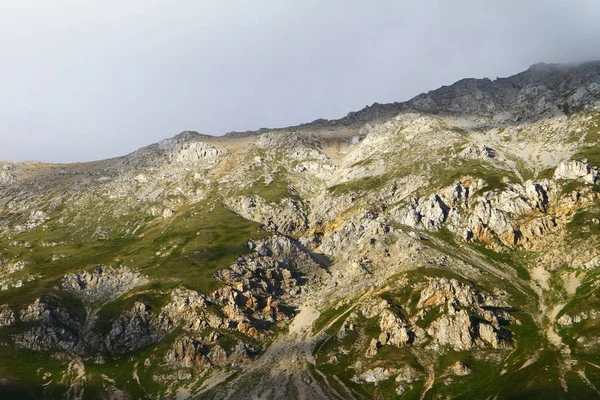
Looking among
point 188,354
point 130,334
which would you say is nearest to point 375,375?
point 188,354

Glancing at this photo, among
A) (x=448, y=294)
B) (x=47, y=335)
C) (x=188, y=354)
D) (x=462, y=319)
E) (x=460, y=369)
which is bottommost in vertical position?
(x=460, y=369)

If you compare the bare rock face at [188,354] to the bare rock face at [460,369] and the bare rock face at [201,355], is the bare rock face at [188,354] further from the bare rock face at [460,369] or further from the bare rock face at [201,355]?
the bare rock face at [460,369]

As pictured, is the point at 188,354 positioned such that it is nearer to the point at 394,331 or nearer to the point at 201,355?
the point at 201,355

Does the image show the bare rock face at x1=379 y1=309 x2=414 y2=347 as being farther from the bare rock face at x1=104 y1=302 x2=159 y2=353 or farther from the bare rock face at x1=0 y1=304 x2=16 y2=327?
the bare rock face at x1=0 y1=304 x2=16 y2=327

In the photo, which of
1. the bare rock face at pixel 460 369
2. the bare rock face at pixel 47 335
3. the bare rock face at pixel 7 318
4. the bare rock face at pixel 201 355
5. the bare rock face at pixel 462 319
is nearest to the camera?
the bare rock face at pixel 460 369

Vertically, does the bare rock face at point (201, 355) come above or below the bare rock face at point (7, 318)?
below

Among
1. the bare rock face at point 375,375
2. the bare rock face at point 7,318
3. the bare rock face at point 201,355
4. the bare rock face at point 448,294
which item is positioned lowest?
the bare rock face at point 375,375

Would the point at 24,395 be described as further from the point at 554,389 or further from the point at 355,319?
the point at 554,389

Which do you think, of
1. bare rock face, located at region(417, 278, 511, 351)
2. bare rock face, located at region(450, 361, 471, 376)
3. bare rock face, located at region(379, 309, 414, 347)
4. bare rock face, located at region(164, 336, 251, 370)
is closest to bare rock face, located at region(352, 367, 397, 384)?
bare rock face, located at region(379, 309, 414, 347)

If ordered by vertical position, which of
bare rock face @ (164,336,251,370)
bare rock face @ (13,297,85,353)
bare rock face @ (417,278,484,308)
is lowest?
bare rock face @ (164,336,251,370)

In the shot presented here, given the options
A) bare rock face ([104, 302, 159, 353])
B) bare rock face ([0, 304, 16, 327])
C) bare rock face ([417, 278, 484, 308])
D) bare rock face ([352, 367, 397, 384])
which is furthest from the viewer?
bare rock face ([0, 304, 16, 327])

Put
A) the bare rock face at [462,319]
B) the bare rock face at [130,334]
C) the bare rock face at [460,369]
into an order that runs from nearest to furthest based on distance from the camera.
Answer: the bare rock face at [460,369]
the bare rock face at [462,319]
the bare rock face at [130,334]

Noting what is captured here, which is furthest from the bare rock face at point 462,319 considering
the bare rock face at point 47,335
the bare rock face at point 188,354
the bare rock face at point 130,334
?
the bare rock face at point 47,335

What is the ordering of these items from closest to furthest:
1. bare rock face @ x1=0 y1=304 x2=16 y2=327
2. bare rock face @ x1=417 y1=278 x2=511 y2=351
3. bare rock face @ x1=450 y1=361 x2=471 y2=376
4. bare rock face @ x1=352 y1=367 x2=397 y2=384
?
bare rock face @ x1=450 y1=361 x2=471 y2=376 < bare rock face @ x1=352 y1=367 x2=397 y2=384 < bare rock face @ x1=417 y1=278 x2=511 y2=351 < bare rock face @ x1=0 y1=304 x2=16 y2=327
